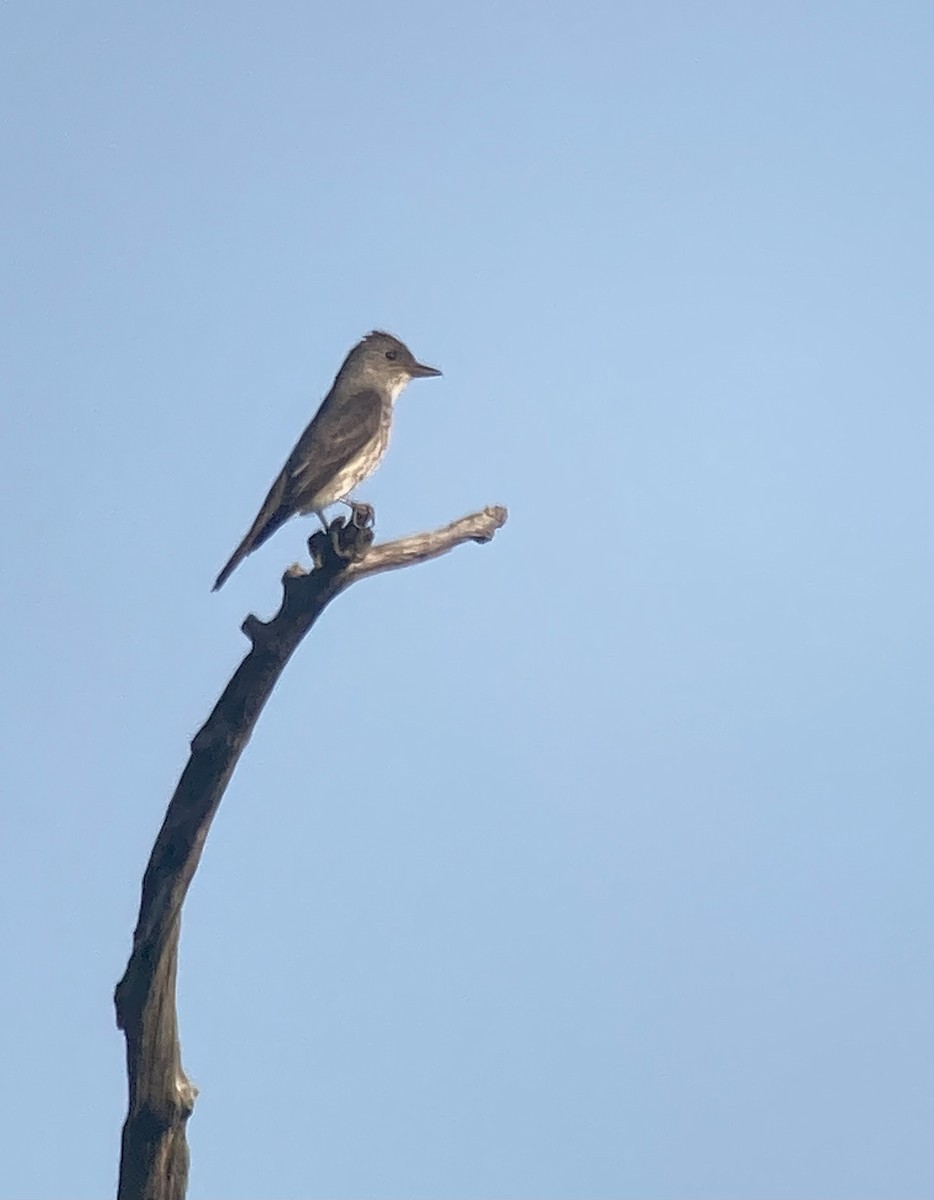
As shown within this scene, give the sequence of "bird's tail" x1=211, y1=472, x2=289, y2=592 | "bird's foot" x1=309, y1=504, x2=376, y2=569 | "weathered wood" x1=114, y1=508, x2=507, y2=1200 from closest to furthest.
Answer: "weathered wood" x1=114, y1=508, x2=507, y2=1200 → "bird's foot" x1=309, y1=504, x2=376, y2=569 → "bird's tail" x1=211, y1=472, x2=289, y2=592

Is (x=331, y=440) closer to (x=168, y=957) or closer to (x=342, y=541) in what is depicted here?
(x=342, y=541)

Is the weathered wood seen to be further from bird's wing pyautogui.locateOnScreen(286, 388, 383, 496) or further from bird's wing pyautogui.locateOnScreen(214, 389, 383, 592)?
bird's wing pyautogui.locateOnScreen(286, 388, 383, 496)

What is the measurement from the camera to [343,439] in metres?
9.49

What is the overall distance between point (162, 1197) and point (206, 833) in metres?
1.56

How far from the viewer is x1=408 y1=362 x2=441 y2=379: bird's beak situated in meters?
10.5

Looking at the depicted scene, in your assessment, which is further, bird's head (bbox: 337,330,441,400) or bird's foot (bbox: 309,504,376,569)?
bird's head (bbox: 337,330,441,400)

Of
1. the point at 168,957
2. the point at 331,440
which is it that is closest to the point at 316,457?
the point at 331,440

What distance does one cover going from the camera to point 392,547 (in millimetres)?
7582

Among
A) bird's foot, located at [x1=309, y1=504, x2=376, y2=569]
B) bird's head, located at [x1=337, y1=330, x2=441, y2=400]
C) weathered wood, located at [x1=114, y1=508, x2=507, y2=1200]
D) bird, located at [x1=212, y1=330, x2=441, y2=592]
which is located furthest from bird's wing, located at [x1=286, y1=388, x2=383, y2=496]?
weathered wood, located at [x1=114, y1=508, x2=507, y2=1200]

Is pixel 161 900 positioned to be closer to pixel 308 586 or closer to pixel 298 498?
pixel 308 586

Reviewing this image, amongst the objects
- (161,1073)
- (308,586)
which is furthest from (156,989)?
(308,586)

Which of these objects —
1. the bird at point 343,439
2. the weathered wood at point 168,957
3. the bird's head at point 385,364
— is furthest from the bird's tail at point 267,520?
the weathered wood at point 168,957

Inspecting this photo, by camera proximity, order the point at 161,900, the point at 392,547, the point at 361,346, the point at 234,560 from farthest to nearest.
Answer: the point at 361,346 < the point at 234,560 < the point at 392,547 < the point at 161,900

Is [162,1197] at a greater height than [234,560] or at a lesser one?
lesser
